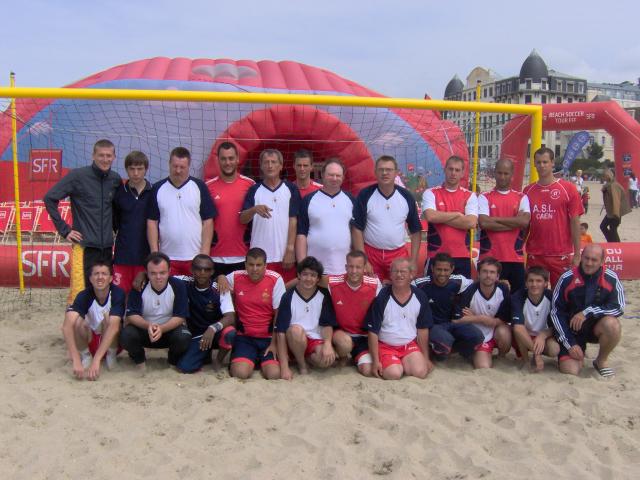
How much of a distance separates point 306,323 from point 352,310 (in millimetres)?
321

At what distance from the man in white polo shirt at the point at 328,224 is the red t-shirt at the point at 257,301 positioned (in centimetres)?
28

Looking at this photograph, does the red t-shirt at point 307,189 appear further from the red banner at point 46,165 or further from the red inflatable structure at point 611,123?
the red inflatable structure at point 611,123

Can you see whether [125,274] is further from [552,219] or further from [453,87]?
[453,87]

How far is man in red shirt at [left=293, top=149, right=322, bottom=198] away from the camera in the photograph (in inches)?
160

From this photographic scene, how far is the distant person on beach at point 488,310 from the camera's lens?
3840mm

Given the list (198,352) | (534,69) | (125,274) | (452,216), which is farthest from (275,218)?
(534,69)

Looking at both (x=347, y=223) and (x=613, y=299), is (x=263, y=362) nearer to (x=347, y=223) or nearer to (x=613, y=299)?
(x=347, y=223)

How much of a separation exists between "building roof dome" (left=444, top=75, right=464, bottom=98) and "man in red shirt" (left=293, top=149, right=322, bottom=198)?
223ft

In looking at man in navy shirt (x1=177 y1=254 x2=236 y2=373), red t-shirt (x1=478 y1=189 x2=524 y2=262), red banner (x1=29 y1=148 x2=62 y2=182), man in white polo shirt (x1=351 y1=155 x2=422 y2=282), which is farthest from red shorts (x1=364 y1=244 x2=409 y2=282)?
red banner (x1=29 y1=148 x2=62 y2=182)

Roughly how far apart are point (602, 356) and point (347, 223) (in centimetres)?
187

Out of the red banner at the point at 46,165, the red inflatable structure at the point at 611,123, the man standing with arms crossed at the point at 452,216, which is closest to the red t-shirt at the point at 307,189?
the man standing with arms crossed at the point at 452,216

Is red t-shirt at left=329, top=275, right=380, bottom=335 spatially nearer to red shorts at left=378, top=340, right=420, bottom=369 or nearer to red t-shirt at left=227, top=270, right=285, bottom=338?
red shorts at left=378, top=340, right=420, bottom=369

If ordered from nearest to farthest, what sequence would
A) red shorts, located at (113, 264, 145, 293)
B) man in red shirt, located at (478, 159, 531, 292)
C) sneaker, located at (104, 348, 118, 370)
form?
sneaker, located at (104, 348, 118, 370) → red shorts, located at (113, 264, 145, 293) → man in red shirt, located at (478, 159, 531, 292)

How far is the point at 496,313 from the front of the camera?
155 inches
